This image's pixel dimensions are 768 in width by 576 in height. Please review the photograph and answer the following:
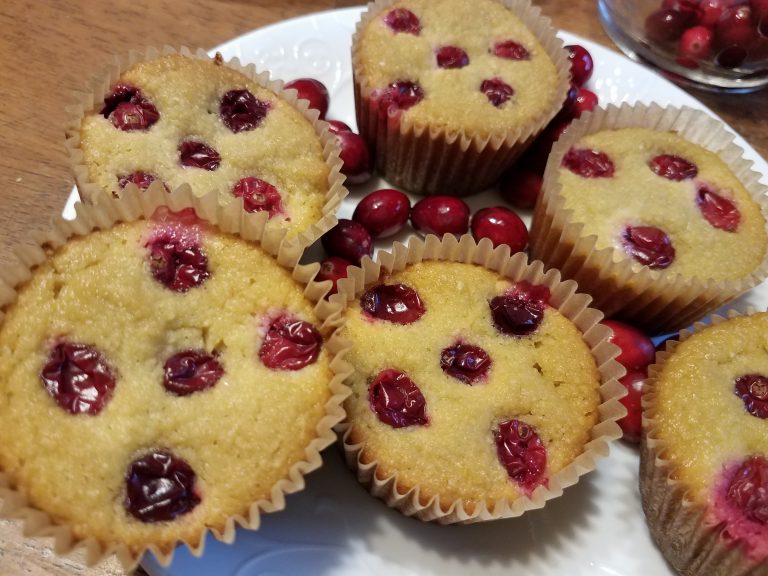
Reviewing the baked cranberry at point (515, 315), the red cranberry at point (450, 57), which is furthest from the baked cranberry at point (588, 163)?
the baked cranberry at point (515, 315)

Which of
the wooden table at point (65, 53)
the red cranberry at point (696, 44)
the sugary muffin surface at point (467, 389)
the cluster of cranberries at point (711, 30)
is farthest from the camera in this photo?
the red cranberry at point (696, 44)

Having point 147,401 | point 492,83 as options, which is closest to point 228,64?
point 492,83


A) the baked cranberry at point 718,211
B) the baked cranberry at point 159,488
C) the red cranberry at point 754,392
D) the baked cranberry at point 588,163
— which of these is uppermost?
the baked cranberry at point 718,211

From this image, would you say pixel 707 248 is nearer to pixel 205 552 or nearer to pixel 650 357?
pixel 650 357

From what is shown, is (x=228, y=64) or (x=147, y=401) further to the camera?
(x=228, y=64)

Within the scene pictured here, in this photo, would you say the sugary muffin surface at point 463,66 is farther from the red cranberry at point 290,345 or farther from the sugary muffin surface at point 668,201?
the red cranberry at point 290,345

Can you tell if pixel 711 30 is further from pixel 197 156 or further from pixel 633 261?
pixel 197 156

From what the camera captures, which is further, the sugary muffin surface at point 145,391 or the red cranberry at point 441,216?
the red cranberry at point 441,216
